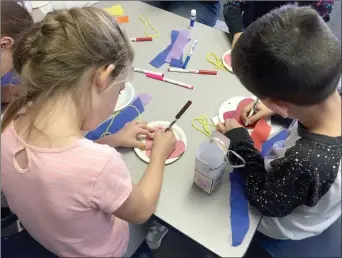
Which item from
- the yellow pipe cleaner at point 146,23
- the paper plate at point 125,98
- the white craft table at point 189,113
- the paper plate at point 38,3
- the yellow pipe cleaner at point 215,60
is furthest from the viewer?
the paper plate at point 38,3

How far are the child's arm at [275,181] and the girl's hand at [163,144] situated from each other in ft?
0.45

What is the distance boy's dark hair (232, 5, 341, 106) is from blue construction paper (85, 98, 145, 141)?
1.19ft

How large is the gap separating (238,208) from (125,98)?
42cm

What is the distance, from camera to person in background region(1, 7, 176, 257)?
669 mm

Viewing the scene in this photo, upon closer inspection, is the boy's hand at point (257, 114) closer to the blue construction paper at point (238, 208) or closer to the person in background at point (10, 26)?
the blue construction paper at point (238, 208)

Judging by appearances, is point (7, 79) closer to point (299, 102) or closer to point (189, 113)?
point (189, 113)

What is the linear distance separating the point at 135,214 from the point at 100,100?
0.75ft

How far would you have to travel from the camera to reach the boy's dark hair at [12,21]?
0.91 m

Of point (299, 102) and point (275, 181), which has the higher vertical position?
point (299, 102)

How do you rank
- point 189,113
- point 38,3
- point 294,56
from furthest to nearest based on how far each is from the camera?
1. point 38,3
2. point 189,113
3. point 294,56

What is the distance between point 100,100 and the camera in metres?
0.74

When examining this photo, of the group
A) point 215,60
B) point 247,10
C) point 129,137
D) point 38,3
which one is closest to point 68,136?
point 129,137

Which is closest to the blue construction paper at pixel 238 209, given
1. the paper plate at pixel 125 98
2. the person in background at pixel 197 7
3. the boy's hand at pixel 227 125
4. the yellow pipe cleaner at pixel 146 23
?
the boy's hand at pixel 227 125

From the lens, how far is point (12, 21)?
3.00ft
